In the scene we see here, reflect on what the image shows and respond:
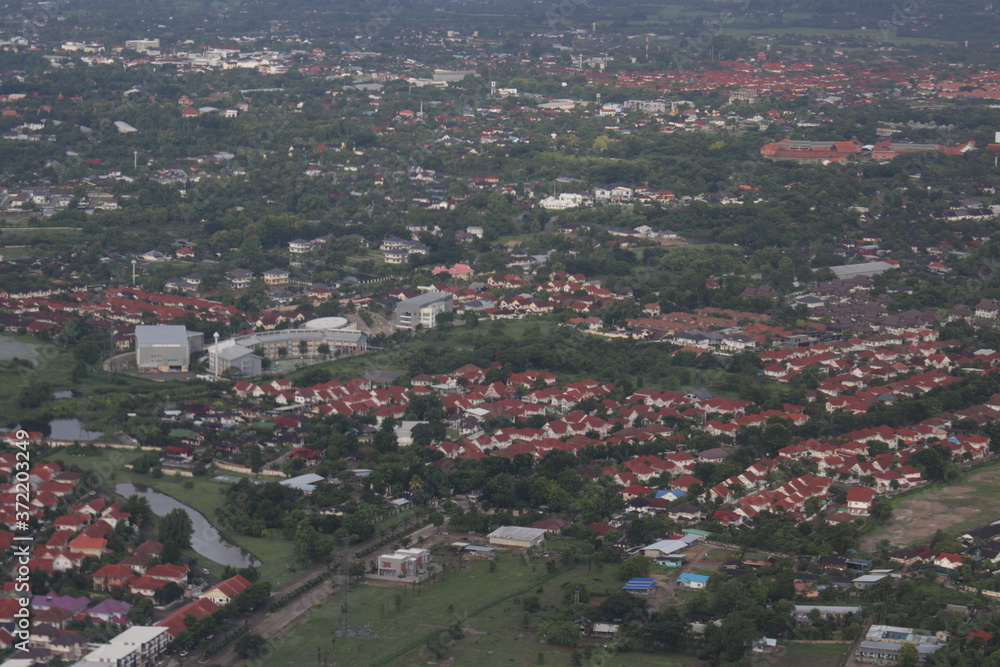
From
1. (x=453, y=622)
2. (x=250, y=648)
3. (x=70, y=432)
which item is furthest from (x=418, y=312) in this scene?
(x=250, y=648)

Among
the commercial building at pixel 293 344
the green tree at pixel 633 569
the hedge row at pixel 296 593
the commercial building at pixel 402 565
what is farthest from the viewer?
the commercial building at pixel 293 344

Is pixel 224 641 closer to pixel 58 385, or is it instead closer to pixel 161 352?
pixel 58 385

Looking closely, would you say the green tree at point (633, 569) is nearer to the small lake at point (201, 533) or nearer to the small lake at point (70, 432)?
the small lake at point (201, 533)

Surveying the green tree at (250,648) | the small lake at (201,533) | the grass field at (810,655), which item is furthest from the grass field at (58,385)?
the grass field at (810,655)

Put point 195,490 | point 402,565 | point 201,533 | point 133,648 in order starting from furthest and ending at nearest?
1. point 195,490
2. point 201,533
3. point 402,565
4. point 133,648

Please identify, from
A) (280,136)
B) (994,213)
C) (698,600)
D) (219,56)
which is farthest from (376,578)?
(219,56)

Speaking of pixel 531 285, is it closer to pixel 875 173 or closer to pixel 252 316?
pixel 252 316
